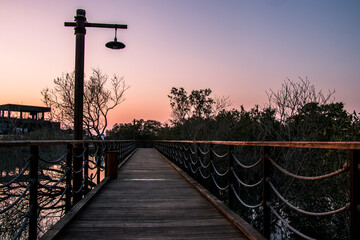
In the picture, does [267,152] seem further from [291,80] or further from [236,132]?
[236,132]

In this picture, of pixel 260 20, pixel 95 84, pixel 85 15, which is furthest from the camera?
pixel 95 84

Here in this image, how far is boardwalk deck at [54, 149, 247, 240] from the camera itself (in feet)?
10.7

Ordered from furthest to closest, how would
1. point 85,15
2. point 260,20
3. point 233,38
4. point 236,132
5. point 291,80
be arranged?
point 236,132 → point 233,38 → point 260,20 → point 291,80 → point 85,15

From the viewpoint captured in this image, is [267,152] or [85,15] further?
[85,15]

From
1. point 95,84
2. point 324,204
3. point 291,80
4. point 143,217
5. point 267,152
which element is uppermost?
point 95,84

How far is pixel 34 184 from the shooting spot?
2.94 m

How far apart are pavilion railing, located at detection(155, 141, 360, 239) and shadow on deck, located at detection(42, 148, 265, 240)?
1.26 feet

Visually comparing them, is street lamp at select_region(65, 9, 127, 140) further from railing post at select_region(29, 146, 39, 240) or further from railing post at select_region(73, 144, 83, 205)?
railing post at select_region(29, 146, 39, 240)

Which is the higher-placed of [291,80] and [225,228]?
[291,80]

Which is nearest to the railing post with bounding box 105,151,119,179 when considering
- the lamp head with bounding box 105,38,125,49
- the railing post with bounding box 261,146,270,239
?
the lamp head with bounding box 105,38,125,49

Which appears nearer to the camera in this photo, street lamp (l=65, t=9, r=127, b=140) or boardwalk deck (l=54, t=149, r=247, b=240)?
A: boardwalk deck (l=54, t=149, r=247, b=240)

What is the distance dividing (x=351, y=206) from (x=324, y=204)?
14672 millimetres

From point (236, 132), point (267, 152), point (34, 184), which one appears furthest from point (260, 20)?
point (236, 132)

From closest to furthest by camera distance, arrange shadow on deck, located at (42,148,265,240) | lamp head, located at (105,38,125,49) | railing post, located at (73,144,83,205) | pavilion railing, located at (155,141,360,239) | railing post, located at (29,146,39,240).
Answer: pavilion railing, located at (155,141,360,239)
railing post, located at (29,146,39,240)
shadow on deck, located at (42,148,265,240)
railing post, located at (73,144,83,205)
lamp head, located at (105,38,125,49)
